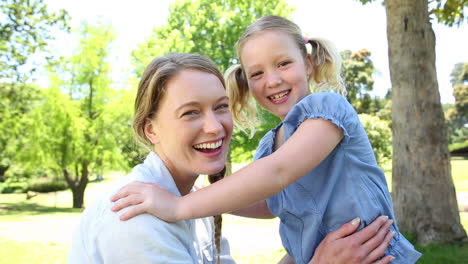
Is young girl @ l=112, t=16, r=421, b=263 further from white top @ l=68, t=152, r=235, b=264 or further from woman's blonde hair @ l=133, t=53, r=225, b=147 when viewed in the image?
woman's blonde hair @ l=133, t=53, r=225, b=147

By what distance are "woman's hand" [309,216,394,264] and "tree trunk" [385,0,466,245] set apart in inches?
225

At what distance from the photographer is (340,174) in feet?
7.73

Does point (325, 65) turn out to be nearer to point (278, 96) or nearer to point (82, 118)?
point (278, 96)

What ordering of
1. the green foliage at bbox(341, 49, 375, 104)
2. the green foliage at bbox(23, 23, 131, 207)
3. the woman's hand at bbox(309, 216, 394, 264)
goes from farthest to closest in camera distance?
the green foliage at bbox(341, 49, 375, 104)
the green foliage at bbox(23, 23, 131, 207)
the woman's hand at bbox(309, 216, 394, 264)

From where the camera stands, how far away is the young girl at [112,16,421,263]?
6.70 feet

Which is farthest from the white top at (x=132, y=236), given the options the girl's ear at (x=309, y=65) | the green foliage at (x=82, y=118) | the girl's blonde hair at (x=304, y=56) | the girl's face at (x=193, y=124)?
the green foliage at (x=82, y=118)

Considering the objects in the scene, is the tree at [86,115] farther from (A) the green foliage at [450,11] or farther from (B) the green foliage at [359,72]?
(B) the green foliage at [359,72]

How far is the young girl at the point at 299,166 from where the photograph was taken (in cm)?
204

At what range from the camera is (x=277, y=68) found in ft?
9.09

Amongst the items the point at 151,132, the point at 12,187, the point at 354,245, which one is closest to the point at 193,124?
the point at 151,132

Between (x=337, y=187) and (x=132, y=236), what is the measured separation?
43.1 inches

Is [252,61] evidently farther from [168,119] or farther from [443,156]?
[443,156]

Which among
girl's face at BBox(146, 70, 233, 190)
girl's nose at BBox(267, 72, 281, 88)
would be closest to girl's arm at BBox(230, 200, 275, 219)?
girl's nose at BBox(267, 72, 281, 88)

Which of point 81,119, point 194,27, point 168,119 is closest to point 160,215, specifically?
point 168,119
